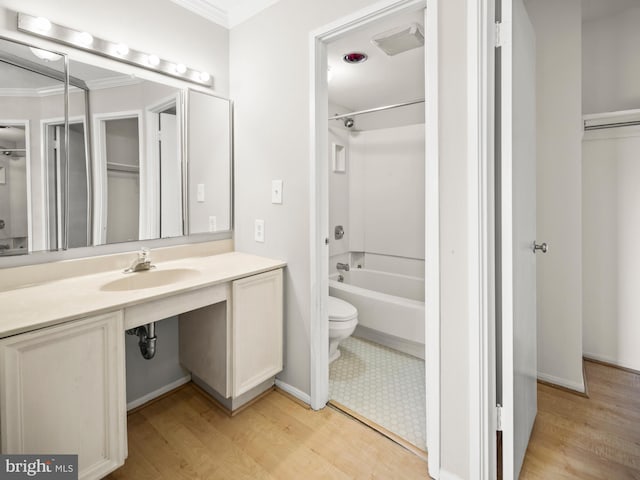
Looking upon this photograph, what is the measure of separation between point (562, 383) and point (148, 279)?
2499 mm

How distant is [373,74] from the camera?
2.73 m

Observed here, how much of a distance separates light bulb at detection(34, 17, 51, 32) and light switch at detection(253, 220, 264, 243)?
4.32ft

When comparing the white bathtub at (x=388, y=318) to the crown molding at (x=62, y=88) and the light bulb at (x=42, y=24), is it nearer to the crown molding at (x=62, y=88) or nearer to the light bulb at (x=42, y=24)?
the crown molding at (x=62, y=88)

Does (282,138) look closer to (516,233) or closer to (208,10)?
(208,10)

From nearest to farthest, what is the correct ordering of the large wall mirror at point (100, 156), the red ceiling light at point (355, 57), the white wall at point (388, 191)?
the large wall mirror at point (100, 156) < the red ceiling light at point (355, 57) < the white wall at point (388, 191)

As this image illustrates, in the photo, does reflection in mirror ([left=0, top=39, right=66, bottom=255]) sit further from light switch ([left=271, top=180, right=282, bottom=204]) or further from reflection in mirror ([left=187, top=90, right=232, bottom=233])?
light switch ([left=271, top=180, right=282, bottom=204])

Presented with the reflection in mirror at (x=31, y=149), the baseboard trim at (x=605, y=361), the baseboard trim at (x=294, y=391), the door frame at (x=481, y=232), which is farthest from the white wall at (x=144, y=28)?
the baseboard trim at (x=605, y=361)

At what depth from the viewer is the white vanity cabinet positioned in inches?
64.4

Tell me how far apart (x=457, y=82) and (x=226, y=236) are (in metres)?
1.64

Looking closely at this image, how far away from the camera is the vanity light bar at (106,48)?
4.53ft

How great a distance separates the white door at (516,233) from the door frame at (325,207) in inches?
9.5

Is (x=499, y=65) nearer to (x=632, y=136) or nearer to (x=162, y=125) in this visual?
(x=632, y=136)
